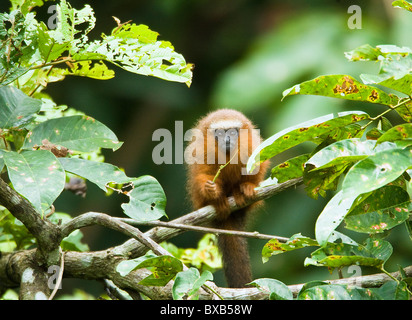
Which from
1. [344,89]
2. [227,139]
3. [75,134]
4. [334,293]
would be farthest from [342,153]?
[227,139]

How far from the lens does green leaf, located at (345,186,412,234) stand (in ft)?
5.77

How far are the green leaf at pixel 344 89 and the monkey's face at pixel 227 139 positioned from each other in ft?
5.91

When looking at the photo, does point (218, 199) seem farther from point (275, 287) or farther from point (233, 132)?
point (275, 287)

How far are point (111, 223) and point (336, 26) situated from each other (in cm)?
293

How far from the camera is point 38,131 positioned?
2102 mm

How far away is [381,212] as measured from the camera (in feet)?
5.83

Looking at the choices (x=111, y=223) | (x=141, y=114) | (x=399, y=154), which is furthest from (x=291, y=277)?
(x=399, y=154)

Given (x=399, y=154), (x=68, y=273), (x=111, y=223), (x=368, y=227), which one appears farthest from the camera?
(x=68, y=273)

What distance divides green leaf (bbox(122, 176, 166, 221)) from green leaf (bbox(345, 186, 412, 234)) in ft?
2.03

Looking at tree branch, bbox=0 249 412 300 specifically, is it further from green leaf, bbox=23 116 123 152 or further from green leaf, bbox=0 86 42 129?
green leaf, bbox=0 86 42 129

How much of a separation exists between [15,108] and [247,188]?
1498 mm

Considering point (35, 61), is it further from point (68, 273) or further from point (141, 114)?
point (141, 114)

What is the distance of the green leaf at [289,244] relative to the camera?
183 centimetres
